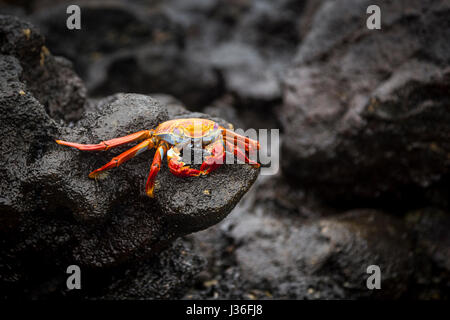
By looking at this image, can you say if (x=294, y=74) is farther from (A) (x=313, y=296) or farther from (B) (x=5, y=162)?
(B) (x=5, y=162)

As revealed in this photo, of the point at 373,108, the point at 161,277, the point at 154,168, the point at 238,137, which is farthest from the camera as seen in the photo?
the point at 373,108

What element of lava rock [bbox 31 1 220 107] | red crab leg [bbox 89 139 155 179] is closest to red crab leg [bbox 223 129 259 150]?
red crab leg [bbox 89 139 155 179]

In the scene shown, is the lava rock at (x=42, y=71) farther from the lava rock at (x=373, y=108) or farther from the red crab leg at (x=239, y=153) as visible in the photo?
the lava rock at (x=373, y=108)

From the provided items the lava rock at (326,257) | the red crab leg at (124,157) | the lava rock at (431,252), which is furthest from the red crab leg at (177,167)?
the lava rock at (431,252)

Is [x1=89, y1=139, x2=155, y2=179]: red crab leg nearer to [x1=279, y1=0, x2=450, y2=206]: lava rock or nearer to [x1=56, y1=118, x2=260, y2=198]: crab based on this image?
[x1=56, y1=118, x2=260, y2=198]: crab

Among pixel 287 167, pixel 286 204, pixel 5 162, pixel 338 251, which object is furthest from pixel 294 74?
pixel 5 162

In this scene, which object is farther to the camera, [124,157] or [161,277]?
[161,277]

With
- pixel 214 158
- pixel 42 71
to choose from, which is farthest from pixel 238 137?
pixel 42 71

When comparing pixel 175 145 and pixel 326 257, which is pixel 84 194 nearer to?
pixel 175 145
